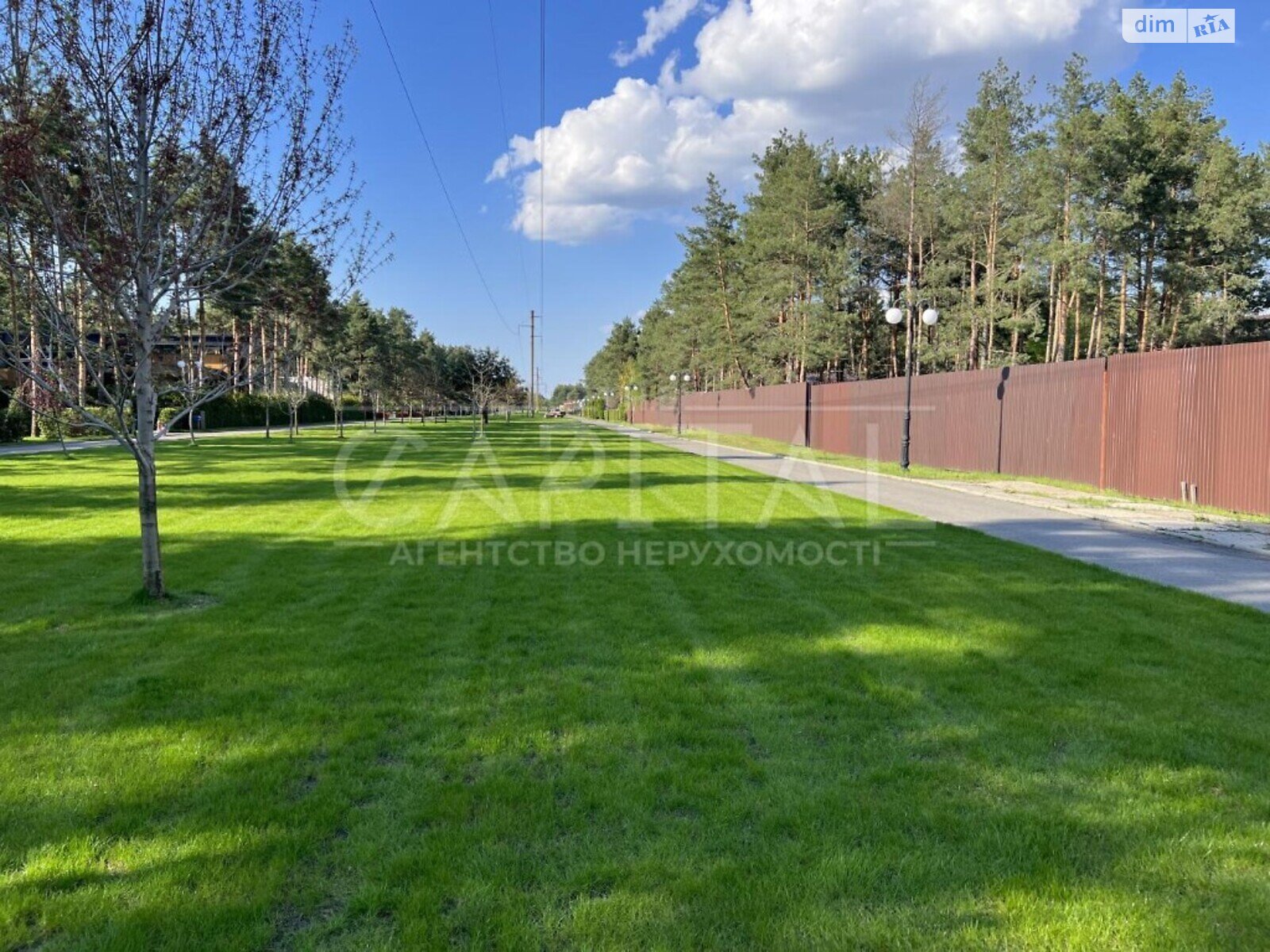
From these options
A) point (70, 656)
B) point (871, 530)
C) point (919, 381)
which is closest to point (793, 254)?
point (919, 381)

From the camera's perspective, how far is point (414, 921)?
2287 mm

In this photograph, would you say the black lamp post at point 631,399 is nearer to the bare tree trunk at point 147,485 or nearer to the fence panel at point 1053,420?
the fence panel at point 1053,420

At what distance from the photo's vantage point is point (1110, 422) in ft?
46.1

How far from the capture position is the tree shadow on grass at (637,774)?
235 centimetres

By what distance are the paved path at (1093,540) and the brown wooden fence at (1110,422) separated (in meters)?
2.28

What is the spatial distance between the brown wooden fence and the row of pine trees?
40.4 feet

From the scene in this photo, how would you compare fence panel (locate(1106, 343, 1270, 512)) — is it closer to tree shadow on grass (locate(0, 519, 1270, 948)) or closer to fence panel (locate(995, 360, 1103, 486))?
fence panel (locate(995, 360, 1103, 486))

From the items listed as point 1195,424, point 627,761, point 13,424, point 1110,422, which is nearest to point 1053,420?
point 1110,422

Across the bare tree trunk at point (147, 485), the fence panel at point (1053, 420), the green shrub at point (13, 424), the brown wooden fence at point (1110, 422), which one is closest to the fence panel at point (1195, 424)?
the brown wooden fence at point (1110, 422)

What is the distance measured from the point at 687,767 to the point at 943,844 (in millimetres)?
1089

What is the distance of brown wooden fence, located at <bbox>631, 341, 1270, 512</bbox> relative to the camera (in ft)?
36.2

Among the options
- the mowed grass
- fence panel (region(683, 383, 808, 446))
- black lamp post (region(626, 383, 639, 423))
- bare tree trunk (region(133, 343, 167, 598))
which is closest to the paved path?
the mowed grass

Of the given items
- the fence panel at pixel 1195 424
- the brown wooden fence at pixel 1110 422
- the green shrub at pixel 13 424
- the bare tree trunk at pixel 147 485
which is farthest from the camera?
the green shrub at pixel 13 424

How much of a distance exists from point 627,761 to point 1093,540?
8636mm
